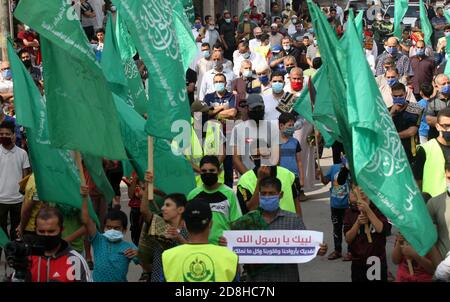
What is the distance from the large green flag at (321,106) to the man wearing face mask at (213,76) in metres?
2.59

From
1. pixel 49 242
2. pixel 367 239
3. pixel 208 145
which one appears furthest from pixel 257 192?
pixel 208 145

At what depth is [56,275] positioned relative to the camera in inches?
301

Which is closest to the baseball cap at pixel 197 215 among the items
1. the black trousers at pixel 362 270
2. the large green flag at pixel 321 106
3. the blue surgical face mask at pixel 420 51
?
the black trousers at pixel 362 270

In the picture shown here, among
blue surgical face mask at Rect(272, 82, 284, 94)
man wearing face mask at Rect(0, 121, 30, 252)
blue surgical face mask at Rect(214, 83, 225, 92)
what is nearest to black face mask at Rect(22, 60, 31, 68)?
blue surgical face mask at Rect(214, 83, 225, 92)

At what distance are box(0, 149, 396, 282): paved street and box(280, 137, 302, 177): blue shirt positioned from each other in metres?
0.70

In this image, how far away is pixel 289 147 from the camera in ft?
43.3

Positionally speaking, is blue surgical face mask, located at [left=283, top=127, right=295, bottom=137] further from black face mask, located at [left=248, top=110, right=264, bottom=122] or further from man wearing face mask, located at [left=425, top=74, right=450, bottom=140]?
man wearing face mask, located at [left=425, top=74, right=450, bottom=140]

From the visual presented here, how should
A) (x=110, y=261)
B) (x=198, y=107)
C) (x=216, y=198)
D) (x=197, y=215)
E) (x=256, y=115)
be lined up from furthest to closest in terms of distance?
(x=198, y=107) → (x=256, y=115) → (x=216, y=198) → (x=110, y=261) → (x=197, y=215)

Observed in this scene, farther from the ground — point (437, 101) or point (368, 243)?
point (437, 101)

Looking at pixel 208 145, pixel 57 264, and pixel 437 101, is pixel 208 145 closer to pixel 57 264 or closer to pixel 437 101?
pixel 437 101

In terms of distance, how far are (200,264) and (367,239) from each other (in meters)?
2.89

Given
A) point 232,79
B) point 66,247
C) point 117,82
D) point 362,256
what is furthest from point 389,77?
point 66,247

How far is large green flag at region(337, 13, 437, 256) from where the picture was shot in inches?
314
